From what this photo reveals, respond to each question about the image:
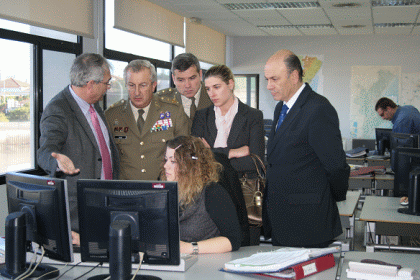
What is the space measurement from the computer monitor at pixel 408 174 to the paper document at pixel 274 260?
1725mm

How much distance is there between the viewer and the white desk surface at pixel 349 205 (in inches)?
134

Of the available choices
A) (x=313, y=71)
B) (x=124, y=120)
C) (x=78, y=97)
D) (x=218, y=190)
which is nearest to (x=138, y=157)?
(x=124, y=120)

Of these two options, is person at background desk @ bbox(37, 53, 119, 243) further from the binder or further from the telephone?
the telephone

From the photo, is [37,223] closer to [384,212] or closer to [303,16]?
[384,212]

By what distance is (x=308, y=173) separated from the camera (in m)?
2.23

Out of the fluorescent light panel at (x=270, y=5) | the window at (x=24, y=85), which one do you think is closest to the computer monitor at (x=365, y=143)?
the fluorescent light panel at (x=270, y=5)

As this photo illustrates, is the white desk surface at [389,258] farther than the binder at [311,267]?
Yes

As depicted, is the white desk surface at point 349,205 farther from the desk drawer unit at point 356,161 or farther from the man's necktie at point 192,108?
the desk drawer unit at point 356,161

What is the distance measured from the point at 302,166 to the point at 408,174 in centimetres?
169

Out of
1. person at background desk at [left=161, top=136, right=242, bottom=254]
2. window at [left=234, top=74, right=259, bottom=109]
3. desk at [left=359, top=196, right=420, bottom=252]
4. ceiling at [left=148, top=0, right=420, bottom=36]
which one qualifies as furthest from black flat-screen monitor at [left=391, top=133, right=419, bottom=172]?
window at [left=234, top=74, right=259, bottom=109]

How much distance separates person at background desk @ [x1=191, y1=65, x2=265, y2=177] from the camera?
108 inches

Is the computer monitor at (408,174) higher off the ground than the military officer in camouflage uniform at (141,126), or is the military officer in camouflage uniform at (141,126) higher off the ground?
the military officer in camouflage uniform at (141,126)

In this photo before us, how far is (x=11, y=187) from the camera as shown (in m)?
1.91

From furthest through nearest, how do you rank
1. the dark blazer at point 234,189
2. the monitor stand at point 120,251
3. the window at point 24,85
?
the window at point 24,85
the dark blazer at point 234,189
the monitor stand at point 120,251
